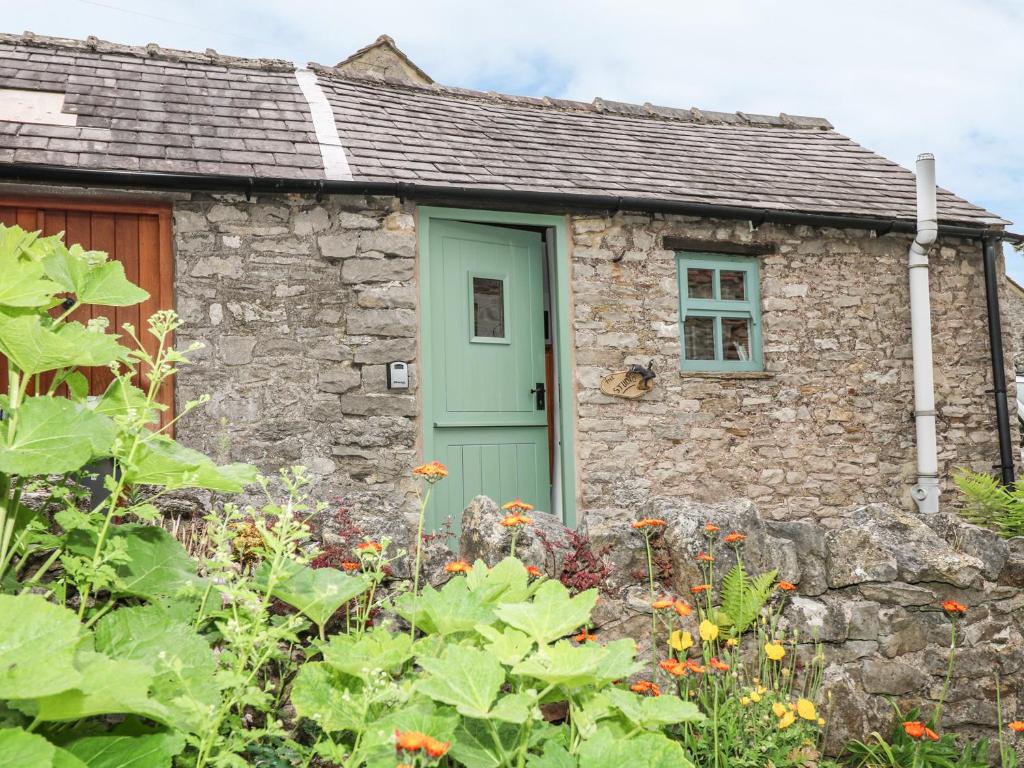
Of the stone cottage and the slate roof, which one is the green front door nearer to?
the stone cottage

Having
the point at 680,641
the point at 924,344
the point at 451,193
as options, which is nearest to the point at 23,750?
the point at 680,641

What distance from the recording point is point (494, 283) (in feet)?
21.1

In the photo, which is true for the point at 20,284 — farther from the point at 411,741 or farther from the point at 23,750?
the point at 411,741

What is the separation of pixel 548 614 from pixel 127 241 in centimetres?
474

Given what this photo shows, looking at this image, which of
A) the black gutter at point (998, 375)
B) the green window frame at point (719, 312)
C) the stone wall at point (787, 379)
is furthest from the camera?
the black gutter at point (998, 375)

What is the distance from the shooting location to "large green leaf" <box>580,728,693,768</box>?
63.0 inches

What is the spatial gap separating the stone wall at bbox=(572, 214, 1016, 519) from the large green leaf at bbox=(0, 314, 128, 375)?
4.67 meters

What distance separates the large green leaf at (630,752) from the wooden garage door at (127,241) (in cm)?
447

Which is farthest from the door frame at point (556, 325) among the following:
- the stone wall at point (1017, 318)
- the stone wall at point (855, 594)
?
the stone wall at point (1017, 318)

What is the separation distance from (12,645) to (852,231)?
7159mm

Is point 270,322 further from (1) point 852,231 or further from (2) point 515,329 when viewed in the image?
(1) point 852,231

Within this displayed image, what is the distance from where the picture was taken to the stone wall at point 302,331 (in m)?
5.45

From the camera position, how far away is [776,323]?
6844mm

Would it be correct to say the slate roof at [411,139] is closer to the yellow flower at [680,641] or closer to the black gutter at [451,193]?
the black gutter at [451,193]
